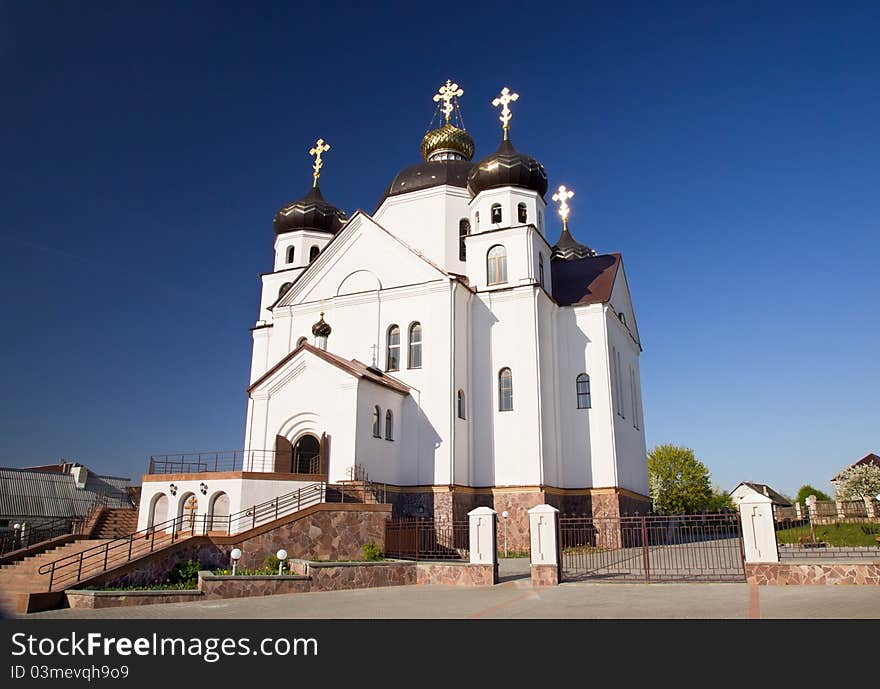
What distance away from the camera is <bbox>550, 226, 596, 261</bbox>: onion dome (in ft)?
124

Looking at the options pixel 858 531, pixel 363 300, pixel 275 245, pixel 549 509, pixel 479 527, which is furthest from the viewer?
pixel 275 245

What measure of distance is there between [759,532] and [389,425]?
13.1 m

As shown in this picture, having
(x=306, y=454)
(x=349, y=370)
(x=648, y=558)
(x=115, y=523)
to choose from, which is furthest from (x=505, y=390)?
(x=115, y=523)

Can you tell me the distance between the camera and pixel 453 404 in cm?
2373

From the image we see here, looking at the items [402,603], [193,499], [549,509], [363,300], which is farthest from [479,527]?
[363,300]

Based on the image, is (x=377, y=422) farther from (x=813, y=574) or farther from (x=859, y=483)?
(x=859, y=483)

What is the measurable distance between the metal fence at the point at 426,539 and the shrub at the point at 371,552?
1.81ft

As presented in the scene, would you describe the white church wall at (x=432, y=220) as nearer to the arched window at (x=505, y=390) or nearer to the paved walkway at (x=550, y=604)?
the arched window at (x=505, y=390)

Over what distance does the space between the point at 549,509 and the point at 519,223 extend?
15056 millimetres

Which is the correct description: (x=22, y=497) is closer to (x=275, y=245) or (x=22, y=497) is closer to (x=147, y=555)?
(x=275, y=245)

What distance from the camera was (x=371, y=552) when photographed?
17109mm

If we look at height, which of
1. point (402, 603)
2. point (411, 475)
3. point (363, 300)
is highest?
point (363, 300)

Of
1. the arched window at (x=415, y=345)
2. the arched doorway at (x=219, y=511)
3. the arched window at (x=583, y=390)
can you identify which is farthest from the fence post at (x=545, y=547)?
the arched window at (x=583, y=390)

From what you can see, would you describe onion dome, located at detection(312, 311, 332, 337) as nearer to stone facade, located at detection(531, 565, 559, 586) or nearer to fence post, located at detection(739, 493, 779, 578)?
stone facade, located at detection(531, 565, 559, 586)
